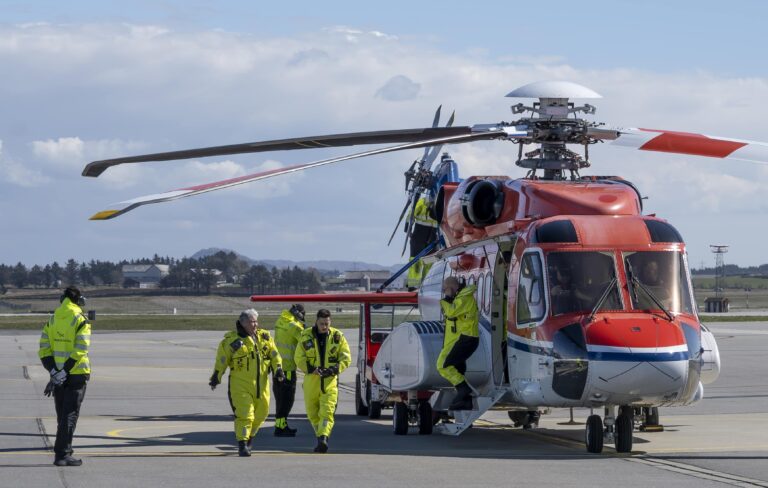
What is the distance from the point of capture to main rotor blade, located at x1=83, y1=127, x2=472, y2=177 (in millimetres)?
13312

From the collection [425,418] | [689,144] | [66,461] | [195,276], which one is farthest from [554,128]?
[195,276]

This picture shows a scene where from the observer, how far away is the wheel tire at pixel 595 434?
13633 millimetres

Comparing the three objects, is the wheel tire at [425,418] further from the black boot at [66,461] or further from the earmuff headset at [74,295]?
the black boot at [66,461]

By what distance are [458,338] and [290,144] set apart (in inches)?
129

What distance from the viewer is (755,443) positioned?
577 inches

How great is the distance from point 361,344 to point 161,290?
5476 inches

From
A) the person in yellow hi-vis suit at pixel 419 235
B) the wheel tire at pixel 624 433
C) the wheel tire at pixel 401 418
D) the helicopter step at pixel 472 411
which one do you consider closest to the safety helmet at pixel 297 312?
the wheel tire at pixel 401 418

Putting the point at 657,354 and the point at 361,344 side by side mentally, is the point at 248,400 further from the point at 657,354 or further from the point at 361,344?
the point at 361,344

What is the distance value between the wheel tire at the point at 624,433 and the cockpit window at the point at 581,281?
4.18 feet

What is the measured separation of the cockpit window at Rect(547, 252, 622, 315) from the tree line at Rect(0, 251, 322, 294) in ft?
448

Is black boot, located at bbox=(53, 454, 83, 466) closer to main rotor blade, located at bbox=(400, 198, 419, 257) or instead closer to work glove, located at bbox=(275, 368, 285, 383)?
work glove, located at bbox=(275, 368, 285, 383)

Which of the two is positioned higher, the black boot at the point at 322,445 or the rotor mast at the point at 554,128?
the rotor mast at the point at 554,128

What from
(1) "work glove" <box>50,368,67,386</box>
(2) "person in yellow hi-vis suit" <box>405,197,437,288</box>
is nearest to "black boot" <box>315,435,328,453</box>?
(1) "work glove" <box>50,368,67,386</box>

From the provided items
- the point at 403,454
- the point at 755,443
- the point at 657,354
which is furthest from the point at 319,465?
the point at 755,443
